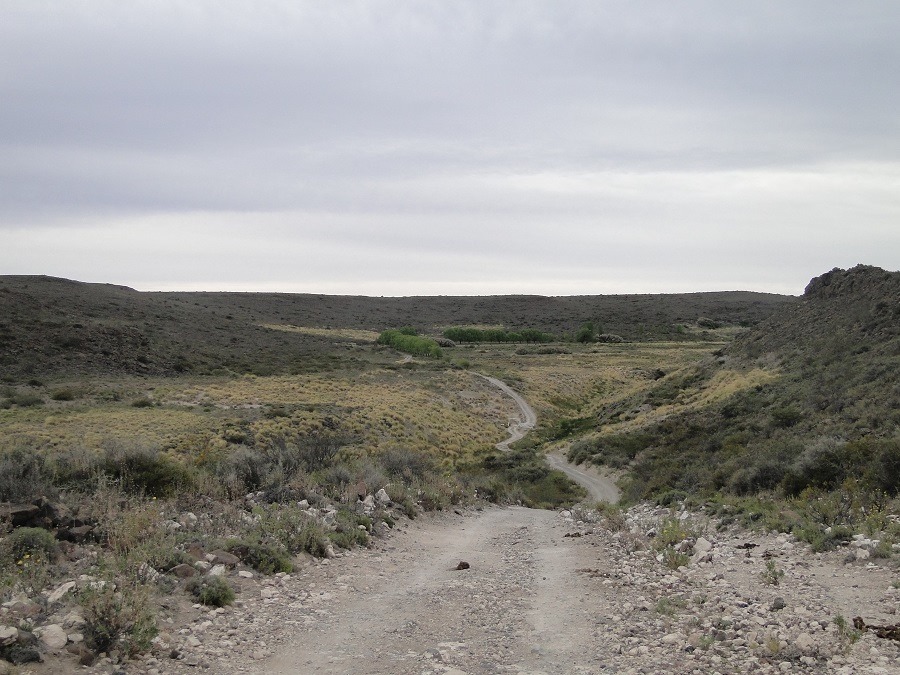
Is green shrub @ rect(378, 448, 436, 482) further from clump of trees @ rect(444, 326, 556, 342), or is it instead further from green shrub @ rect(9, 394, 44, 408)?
clump of trees @ rect(444, 326, 556, 342)

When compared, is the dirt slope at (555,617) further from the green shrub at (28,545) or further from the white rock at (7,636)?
the green shrub at (28,545)

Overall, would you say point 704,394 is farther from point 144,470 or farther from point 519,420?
point 144,470

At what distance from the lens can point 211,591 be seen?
6516 millimetres

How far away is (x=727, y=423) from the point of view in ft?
85.0

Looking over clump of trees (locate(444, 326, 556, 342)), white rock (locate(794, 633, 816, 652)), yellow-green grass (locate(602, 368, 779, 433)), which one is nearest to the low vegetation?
yellow-green grass (locate(602, 368, 779, 433))

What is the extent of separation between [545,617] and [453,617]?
100 cm

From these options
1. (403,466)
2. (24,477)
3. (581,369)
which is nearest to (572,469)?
(403,466)

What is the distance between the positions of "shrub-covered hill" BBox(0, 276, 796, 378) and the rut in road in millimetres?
47327

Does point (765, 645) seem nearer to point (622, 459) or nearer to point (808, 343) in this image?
point (622, 459)

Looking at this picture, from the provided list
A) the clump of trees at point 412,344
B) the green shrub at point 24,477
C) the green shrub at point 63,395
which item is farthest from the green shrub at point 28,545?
the clump of trees at point 412,344

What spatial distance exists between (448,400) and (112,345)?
30.9 meters

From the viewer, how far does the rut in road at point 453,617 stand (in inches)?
222

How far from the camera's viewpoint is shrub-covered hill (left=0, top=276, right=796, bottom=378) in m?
55.2

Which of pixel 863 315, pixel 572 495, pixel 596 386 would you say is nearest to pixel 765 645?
pixel 572 495
